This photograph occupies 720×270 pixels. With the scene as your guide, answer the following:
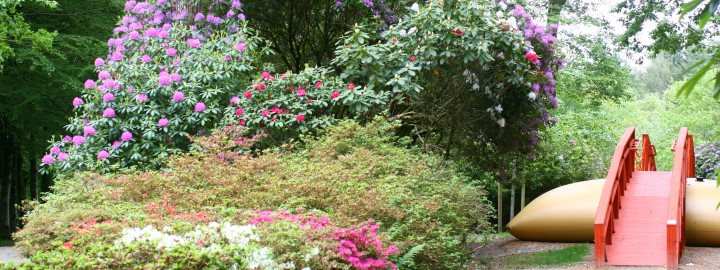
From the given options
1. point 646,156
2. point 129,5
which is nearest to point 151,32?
point 129,5

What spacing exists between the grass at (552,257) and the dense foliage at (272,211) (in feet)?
3.40

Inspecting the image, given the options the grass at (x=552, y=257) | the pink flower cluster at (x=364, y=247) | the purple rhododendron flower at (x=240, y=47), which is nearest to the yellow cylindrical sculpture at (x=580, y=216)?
the grass at (x=552, y=257)

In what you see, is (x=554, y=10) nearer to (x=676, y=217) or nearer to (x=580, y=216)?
(x=580, y=216)

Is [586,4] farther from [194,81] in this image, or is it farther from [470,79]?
[194,81]

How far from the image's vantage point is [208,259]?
16.5ft

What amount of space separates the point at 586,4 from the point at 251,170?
2247cm

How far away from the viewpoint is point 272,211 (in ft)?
23.4

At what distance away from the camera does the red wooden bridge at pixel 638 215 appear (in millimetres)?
9211

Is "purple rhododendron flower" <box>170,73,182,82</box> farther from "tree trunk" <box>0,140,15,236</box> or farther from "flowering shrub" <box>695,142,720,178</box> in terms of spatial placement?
"flowering shrub" <box>695,142,720,178</box>

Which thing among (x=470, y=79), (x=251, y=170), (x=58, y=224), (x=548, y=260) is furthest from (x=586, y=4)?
(x=58, y=224)

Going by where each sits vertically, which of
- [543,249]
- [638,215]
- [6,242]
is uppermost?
[638,215]

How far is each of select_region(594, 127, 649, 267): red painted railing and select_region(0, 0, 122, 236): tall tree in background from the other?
428 inches

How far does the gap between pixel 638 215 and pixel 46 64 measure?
1195 cm

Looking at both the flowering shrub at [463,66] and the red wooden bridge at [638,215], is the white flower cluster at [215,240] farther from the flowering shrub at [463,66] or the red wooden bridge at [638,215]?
the flowering shrub at [463,66]
